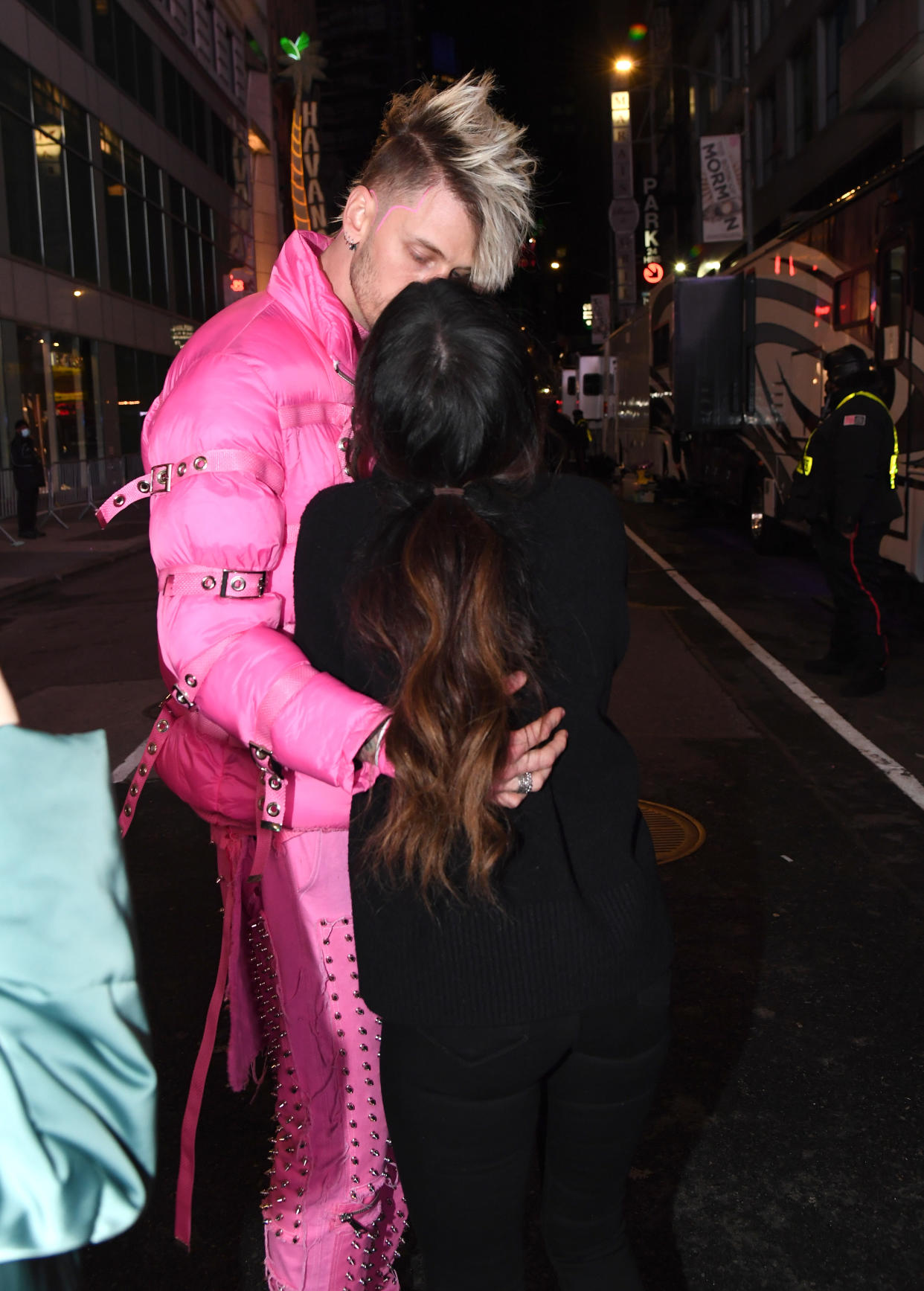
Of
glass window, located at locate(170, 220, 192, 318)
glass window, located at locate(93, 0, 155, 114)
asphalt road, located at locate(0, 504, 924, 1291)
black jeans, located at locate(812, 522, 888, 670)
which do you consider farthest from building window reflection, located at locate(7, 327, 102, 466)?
black jeans, located at locate(812, 522, 888, 670)

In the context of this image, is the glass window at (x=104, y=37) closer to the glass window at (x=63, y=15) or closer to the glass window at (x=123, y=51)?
the glass window at (x=123, y=51)

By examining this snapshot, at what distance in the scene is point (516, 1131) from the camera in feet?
5.48

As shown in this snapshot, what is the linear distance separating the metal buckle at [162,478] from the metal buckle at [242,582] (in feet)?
0.59

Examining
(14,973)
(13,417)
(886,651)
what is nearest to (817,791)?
(886,651)

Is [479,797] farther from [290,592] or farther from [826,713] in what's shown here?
[826,713]

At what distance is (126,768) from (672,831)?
3.11 metres

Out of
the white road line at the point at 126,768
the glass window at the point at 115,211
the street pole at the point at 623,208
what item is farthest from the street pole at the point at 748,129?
the white road line at the point at 126,768

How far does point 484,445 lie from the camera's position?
5.24 feet

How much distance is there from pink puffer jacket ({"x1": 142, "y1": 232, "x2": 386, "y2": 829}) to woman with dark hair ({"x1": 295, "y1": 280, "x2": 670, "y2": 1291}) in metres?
0.10

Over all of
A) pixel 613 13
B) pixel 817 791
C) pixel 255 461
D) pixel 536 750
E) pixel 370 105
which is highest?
pixel 613 13

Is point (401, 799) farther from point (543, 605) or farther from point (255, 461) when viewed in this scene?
point (255, 461)

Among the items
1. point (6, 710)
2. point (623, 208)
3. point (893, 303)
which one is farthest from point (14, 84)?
point (623, 208)

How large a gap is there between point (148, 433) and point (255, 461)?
259 mm

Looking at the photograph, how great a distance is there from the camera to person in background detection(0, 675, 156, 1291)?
3.79 ft
